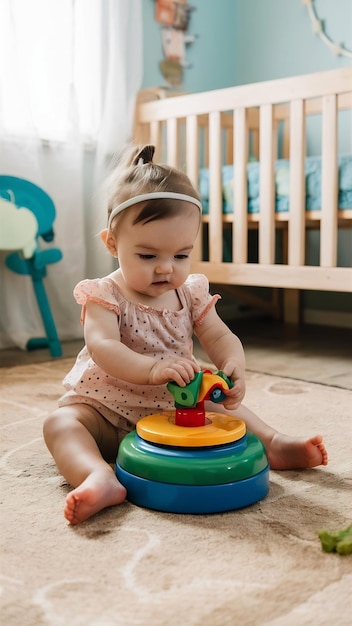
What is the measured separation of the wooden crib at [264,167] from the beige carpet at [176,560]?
101 cm

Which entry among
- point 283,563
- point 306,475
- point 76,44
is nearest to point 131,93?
point 76,44

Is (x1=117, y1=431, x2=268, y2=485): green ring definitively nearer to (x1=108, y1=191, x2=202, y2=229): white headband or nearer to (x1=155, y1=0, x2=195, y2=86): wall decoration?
(x1=108, y1=191, x2=202, y2=229): white headband

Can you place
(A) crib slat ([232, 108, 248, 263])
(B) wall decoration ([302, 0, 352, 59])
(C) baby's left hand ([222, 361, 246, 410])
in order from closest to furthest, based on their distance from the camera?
(C) baby's left hand ([222, 361, 246, 410]) → (A) crib slat ([232, 108, 248, 263]) → (B) wall decoration ([302, 0, 352, 59])

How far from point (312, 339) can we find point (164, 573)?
1.79 m

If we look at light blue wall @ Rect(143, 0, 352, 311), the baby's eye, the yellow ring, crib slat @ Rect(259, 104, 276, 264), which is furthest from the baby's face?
light blue wall @ Rect(143, 0, 352, 311)

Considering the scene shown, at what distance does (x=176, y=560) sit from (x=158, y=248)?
0.45 metres

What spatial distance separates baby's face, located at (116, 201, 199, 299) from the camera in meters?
1.00

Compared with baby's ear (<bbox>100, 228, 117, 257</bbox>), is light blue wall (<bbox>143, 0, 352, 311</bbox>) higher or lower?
higher

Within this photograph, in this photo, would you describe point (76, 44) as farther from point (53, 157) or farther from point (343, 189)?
point (343, 189)

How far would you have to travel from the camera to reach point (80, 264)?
7.67ft

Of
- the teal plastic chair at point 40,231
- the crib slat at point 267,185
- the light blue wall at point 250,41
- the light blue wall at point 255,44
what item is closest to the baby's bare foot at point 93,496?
the teal plastic chair at point 40,231

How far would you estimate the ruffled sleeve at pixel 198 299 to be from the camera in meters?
1.13

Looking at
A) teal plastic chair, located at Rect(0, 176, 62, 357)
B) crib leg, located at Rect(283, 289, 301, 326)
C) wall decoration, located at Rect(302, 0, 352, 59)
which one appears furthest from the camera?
crib leg, located at Rect(283, 289, 301, 326)

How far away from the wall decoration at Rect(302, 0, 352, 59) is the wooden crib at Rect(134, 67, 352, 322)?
258 mm
